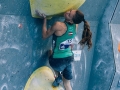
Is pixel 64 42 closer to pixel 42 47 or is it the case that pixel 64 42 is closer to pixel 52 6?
pixel 42 47

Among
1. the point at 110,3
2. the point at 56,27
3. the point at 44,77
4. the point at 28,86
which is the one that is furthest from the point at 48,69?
the point at 110,3

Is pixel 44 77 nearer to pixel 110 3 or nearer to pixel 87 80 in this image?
pixel 87 80

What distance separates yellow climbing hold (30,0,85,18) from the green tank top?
0.17 m

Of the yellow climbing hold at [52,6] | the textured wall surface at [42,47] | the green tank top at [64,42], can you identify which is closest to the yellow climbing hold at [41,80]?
the textured wall surface at [42,47]

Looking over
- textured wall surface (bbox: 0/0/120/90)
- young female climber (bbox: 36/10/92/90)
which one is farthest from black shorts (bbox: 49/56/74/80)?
textured wall surface (bbox: 0/0/120/90)

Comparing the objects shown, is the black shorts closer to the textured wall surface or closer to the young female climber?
the young female climber

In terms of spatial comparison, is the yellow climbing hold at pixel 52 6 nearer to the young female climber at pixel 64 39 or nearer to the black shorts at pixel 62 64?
the young female climber at pixel 64 39

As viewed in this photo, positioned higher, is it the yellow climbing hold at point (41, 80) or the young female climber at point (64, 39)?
the young female climber at point (64, 39)

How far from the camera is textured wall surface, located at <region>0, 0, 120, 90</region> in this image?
2.29 m

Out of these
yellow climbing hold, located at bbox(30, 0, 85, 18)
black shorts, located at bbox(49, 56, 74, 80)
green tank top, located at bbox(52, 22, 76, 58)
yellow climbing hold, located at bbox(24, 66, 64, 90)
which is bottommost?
yellow climbing hold, located at bbox(24, 66, 64, 90)

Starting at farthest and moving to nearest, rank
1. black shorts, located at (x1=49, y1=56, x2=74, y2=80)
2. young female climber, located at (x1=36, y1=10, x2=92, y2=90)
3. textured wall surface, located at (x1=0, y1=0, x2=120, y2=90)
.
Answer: black shorts, located at (x1=49, y1=56, x2=74, y2=80) < young female climber, located at (x1=36, y1=10, x2=92, y2=90) < textured wall surface, located at (x1=0, y1=0, x2=120, y2=90)

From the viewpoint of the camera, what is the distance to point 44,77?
276 cm

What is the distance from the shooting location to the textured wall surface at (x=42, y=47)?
2.29 metres

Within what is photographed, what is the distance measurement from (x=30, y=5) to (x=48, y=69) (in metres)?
0.77
